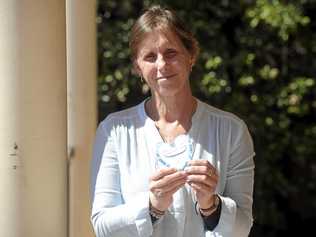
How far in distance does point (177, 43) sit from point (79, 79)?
1.18 meters

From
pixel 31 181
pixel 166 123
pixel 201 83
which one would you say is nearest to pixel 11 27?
pixel 31 181

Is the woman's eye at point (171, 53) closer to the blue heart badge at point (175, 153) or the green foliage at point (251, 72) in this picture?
the blue heart badge at point (175, 153)

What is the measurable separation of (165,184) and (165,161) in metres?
0.13

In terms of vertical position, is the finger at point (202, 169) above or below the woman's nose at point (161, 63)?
below

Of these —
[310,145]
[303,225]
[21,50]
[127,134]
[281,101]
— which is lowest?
[303,225]

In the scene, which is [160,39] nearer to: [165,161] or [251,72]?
[165,161]

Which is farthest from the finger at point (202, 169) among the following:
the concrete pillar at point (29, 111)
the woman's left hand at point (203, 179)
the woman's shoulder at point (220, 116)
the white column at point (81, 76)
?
the white column at point (81, 76)

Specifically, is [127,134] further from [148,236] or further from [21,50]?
[21,50]

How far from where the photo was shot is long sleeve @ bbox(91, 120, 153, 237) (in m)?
2.11

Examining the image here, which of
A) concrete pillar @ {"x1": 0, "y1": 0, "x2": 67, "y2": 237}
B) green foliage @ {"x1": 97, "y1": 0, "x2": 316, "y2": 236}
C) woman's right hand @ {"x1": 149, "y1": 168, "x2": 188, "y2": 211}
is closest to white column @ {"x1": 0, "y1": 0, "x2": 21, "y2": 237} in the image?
concrete pillar @ {"x1": 0, "y1": 0, "x2": 67, "y2": 237}

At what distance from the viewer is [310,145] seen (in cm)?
654

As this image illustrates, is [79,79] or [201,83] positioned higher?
[79,79]

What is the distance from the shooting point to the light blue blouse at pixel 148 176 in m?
2.13

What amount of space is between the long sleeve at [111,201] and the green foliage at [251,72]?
3907 millimetres
